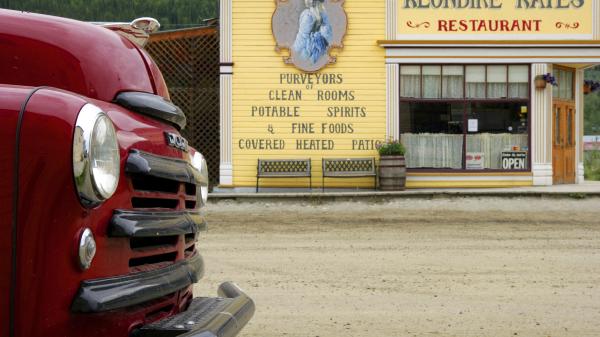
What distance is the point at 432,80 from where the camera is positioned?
1994cm

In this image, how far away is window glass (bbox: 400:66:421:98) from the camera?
19.9 m

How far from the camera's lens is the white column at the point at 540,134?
20.1m

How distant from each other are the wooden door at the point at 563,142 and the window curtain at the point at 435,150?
2678mm

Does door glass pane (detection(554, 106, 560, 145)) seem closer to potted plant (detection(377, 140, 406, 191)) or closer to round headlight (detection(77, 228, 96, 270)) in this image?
potted plant (detection(377, 140, 406, 191))

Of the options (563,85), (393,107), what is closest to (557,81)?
(563,85)

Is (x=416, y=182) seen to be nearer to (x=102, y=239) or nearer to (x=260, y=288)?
(x=260, y=288)

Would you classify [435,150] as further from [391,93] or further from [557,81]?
[557,81]

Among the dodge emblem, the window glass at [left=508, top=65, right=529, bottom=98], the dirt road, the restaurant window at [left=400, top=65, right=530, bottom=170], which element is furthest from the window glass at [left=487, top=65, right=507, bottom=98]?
the dodge emblem

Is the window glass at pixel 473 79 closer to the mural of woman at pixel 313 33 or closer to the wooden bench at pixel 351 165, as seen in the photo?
the wooden bench at pixel 351 165

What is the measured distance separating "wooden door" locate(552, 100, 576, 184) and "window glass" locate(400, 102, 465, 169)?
8.79 feet

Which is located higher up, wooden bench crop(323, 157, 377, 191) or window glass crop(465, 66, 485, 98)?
window glass crop(465, 66, 485, 98)

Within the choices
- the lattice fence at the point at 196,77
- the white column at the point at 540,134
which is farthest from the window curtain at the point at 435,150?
the lattice fence at the point at 196,77

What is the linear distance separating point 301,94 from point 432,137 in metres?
→ 3.36

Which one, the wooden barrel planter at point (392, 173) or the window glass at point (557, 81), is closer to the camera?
the wooden barrel planter at point (392, 173)
